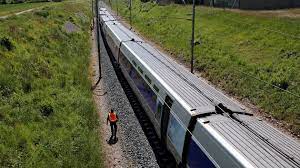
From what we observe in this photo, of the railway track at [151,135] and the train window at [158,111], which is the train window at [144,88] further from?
the railway track at [151,135]

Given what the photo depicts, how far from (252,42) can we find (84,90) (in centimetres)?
1910

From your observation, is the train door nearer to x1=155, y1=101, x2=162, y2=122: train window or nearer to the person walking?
x1=155, y1=101, x2=162, y2=122: train window

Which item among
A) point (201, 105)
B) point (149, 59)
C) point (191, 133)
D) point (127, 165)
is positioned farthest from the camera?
point (149, 59)

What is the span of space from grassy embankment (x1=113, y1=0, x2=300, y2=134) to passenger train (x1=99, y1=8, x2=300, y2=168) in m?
6.07

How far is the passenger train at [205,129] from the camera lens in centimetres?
1124

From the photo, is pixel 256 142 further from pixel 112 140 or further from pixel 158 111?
pixel 112 140

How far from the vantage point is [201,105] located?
15.5m

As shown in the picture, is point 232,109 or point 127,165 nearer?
point 232,109

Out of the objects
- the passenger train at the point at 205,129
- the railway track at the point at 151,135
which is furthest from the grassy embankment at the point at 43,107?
the passenger train at the point at 205,129

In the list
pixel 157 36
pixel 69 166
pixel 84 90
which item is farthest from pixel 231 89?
pixel 157 36

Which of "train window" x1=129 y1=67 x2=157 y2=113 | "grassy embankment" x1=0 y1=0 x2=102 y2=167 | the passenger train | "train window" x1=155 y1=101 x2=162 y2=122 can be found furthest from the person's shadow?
"train window" x1=155 y1=101 x2=162 y2=122

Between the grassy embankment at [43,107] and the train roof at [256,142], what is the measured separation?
7.59m

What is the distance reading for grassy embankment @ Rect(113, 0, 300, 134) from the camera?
25.5 m

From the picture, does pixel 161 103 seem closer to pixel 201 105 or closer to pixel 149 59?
pixel 201 105
